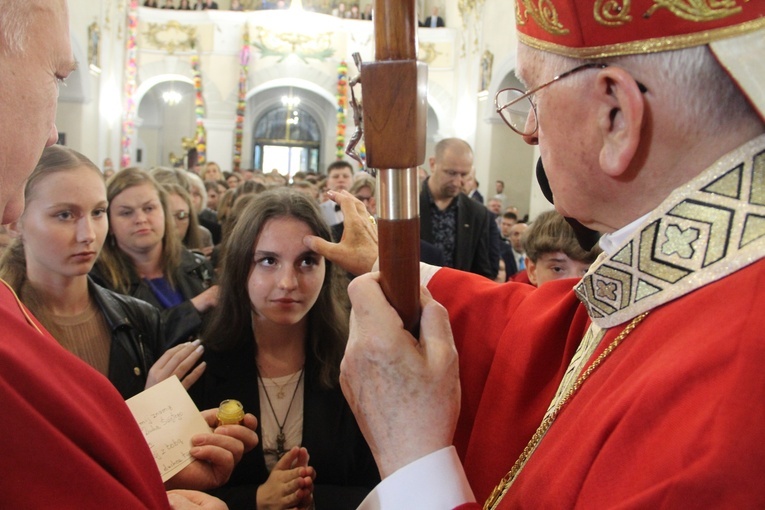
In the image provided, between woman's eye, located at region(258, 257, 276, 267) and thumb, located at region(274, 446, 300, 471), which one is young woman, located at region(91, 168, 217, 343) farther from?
thumb, located at region(274, 446, 300, 471)

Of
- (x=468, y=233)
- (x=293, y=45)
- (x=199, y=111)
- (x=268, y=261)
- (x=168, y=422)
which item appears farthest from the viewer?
(x=293, y=45)

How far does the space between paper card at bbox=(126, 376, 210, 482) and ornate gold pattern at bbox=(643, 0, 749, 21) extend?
1229mm

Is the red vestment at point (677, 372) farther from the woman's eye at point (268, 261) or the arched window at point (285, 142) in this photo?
the arched window at point (285, 142)

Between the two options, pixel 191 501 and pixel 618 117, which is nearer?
pixel 618 117

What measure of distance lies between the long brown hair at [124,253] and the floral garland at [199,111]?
13.2 m

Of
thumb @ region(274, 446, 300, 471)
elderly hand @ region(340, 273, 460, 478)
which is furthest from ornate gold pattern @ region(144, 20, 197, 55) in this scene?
elderly hand @ region(340, 273, 460, 478)

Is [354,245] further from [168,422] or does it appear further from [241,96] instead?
[241,96]

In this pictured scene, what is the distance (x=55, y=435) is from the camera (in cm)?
82

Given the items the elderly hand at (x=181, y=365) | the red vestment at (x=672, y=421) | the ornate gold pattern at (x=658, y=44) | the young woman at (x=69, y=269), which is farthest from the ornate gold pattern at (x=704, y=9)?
the young woman at (x=69, y=269)

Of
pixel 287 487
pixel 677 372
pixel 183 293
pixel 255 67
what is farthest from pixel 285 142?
pixel 677 372

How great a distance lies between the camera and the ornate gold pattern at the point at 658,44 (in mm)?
797

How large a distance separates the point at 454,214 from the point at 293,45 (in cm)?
1348

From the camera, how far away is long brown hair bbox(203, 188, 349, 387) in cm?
202

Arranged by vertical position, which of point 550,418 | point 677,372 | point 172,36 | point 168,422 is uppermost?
point 172,36
